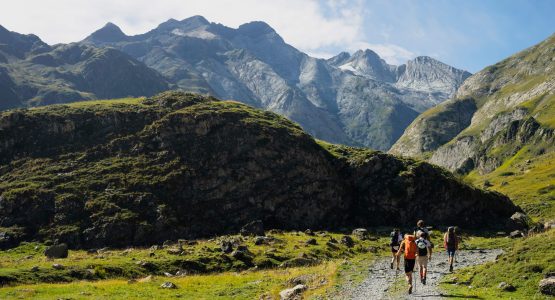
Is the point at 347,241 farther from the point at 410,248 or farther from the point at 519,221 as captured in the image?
the point at 410,248

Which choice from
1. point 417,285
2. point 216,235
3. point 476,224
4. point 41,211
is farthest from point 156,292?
point 476,224

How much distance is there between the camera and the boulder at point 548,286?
91.7 ft

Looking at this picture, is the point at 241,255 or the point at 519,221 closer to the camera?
the point at 241,255

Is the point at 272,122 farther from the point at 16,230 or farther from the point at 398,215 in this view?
the point at 16,230

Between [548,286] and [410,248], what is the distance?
867 cm

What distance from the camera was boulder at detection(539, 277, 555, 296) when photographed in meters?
28.0

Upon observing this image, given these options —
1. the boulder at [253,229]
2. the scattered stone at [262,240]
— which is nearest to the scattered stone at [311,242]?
the scattered stone at [262,240]

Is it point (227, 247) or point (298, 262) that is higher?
point (227, 247)

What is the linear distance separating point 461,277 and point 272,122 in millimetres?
91778

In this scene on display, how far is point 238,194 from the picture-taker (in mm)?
103188

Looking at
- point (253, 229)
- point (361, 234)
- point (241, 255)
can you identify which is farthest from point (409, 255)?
point (253, 229)

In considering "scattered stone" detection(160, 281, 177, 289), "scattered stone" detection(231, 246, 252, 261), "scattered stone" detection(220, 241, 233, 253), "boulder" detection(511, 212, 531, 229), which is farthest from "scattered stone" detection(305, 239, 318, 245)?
"boulder" detection(511, 212, 531, 229)

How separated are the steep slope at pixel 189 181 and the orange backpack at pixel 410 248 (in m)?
64.2

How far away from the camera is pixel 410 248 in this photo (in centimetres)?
3253
